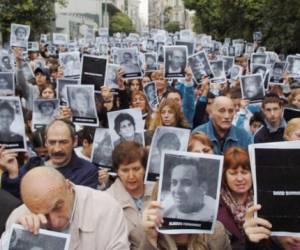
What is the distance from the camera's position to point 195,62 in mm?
9867

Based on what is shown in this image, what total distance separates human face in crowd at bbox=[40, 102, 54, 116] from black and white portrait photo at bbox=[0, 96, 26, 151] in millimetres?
1509

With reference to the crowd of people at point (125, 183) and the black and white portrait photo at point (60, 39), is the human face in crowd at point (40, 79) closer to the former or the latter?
the crowd of people at point (125, 183)

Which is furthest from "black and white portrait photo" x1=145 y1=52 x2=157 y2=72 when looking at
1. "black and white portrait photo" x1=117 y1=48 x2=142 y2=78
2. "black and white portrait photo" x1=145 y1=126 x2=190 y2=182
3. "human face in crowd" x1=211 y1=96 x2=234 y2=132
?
"black and white portrait photo" x1=145 y1=126 x2=190 y2=182

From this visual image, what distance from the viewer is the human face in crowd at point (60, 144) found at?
462 cm

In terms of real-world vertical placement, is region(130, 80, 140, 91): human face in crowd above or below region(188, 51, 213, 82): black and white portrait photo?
below

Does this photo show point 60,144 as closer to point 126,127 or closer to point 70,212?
point 126,127

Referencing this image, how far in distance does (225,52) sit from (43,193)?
20.9m

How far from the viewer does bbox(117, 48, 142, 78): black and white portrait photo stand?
376 inches

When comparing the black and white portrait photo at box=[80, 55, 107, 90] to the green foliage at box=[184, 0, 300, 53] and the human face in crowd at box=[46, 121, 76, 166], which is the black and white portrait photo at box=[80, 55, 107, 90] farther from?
the green foliage at box=[184, 0, 300, 53]

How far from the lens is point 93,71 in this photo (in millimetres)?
7699

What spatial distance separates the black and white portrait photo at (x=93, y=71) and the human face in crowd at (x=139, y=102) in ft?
1.81

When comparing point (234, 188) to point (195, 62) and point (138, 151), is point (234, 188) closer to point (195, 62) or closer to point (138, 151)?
point (138, 151)

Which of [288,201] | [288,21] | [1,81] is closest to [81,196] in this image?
[288,201]

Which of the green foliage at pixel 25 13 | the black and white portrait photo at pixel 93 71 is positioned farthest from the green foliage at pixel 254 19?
the black and white portrait photo at pixel 93 71
